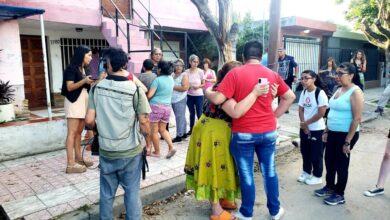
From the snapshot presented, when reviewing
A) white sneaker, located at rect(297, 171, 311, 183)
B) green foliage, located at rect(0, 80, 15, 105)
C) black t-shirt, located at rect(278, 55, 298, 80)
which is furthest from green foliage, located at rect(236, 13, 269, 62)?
green foliage, located at rect(0, 80, 15, 105)

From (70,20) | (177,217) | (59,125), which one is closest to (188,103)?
(59,125)

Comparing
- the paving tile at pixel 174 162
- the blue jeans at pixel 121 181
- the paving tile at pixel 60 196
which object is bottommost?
the paving tile at pixel 60 196

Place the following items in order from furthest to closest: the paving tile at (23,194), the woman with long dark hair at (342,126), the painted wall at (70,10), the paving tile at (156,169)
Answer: the painted wall at (70,10) < the paving tile at (156,169) < the paving tile at (23,194) < the woman with long dark hair at (342,126)

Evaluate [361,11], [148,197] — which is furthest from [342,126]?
[361,11]

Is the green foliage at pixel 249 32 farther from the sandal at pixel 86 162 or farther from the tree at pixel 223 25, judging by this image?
the sandal at pixel 86 162

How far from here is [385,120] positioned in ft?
28.7

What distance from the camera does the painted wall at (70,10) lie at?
713 cm

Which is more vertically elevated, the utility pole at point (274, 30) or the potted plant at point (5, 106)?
the utility pole at point (274, 30)

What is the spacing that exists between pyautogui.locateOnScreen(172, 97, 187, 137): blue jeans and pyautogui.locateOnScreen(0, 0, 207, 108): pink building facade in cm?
231

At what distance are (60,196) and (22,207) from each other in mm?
402

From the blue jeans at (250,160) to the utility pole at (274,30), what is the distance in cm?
239

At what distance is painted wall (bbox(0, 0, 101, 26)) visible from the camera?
23.4 feet

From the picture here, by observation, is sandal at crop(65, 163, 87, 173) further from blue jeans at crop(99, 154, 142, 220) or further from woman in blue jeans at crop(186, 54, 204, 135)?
woman in blue jeans at crop(186, 54, 204, 135)

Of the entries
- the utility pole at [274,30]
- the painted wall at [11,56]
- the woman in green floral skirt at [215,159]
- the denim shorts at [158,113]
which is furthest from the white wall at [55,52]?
the woman in green floral skirt at [215,159]
